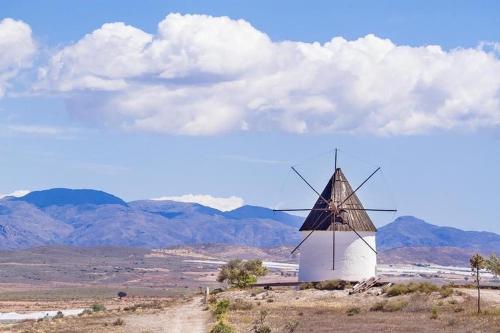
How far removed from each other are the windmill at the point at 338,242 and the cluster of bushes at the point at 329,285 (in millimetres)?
1725

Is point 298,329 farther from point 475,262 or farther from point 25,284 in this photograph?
point 25,284

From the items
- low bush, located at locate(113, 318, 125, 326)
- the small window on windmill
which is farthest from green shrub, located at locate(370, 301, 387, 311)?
the small window on windmill

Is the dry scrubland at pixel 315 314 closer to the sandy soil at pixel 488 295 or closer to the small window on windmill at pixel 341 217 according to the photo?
the sandy soil at pixel 488 295

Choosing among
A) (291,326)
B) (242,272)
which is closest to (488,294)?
(291,326)

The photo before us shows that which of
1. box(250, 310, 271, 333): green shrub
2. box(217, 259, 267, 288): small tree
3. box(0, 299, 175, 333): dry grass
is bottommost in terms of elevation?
box(0, 299, 175, 333): dry grass

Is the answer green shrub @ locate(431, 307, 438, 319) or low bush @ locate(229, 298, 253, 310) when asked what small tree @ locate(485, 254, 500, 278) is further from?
low bush @ locate(229, 298, 253, 310)

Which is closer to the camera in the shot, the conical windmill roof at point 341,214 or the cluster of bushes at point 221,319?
the cluster of bushes at point 221,319

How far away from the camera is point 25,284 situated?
18462 centimetres

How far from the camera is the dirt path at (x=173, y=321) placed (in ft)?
148

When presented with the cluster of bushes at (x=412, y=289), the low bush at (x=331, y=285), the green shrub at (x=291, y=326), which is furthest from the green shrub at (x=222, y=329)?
Result: the low bush at (x=331, y=285)

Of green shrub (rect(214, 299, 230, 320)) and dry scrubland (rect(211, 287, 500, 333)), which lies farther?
green shrub (rect(214, 299, 230, 320))

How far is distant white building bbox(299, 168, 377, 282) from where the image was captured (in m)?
64.5

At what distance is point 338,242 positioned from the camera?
2542 inches

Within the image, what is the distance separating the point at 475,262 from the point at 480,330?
8048 mm
